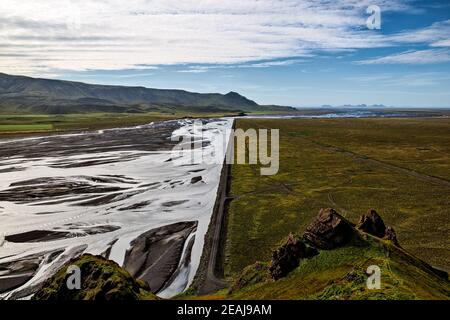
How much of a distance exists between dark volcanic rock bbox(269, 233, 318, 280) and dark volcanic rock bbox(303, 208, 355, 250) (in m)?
0.71

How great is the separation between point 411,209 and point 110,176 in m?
48.3

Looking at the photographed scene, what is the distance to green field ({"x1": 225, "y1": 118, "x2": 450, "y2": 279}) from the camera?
35.8 m

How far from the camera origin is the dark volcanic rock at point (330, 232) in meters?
22.2

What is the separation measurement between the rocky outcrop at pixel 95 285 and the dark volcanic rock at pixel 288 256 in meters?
7.75

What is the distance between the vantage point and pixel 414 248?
34.0 meters

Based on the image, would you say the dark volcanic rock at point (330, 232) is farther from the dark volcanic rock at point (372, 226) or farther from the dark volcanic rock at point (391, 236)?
the dark volcanic rock at point (391, 236)

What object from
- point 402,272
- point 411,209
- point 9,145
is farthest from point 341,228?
point 9,145

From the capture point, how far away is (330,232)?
22.5 meters
